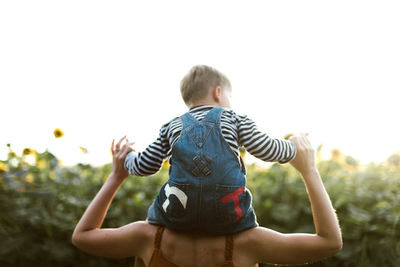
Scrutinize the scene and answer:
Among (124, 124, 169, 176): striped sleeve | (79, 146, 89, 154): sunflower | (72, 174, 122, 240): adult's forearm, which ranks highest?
(79, 146, 89, 154): sunflower

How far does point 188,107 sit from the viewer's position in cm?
175

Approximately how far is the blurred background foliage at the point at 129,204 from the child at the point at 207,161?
139 centimetres

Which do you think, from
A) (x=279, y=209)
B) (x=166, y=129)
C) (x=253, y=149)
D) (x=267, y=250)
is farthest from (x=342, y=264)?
(x=166, y=129)

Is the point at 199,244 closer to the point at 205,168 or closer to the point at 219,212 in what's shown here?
the point at 219,212

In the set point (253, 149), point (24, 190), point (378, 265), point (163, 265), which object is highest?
point (253, 149)


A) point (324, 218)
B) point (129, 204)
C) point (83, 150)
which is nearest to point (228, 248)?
point (324, 218)

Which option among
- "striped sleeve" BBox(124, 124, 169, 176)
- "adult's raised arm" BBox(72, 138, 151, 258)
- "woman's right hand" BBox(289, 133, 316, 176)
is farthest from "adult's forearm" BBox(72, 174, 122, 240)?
"woman's right hand" BBox(289, 133, 316, 176)

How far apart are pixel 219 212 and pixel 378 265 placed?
1.67m

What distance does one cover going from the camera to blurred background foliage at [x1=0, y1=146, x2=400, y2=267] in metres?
2.71

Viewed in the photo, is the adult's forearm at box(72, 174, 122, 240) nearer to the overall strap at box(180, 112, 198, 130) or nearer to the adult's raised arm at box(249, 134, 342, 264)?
the overall strap at box(180, 112, 198, 130)

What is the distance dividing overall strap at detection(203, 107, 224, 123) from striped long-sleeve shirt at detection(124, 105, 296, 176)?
0.02 metres

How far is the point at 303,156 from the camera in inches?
66.5

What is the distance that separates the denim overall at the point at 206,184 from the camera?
1.48 m

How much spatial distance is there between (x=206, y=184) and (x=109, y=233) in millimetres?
560
